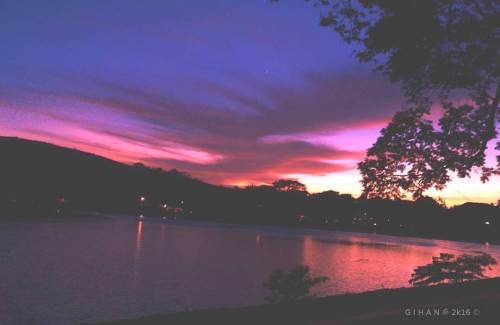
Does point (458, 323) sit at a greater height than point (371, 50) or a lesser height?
lesser

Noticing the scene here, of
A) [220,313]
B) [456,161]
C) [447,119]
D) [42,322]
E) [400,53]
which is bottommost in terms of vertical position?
[42,322]

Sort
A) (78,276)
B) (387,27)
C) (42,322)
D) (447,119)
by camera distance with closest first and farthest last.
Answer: (387,27)
(447,119)
(42,322)
(78,276)

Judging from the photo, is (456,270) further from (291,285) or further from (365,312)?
(365,312)

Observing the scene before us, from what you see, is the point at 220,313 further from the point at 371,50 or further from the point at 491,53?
the point at 491,53

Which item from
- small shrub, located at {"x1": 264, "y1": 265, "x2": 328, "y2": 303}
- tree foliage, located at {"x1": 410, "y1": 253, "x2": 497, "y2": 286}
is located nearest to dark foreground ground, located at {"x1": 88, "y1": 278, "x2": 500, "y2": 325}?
small shrub, located at {"x1": 264, "y1": 265, "x2": 328, "y2": 303}

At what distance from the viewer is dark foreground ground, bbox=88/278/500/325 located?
728cm

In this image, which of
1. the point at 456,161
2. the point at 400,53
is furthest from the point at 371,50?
the point at 456,161

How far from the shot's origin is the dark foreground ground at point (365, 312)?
287 inches

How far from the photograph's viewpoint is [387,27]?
9.56 meters

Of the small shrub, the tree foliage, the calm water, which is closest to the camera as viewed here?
the small shrub

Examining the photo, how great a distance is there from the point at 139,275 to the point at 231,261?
12.5 meters

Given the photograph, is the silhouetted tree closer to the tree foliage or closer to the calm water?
the tree foliage

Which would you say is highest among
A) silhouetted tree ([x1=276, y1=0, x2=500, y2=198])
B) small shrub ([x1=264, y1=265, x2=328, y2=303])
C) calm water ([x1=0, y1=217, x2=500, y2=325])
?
silhouetted tree ([x1=276, y1=0, x2=500, y2=198])

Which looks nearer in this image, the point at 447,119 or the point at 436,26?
the point at 436,26
